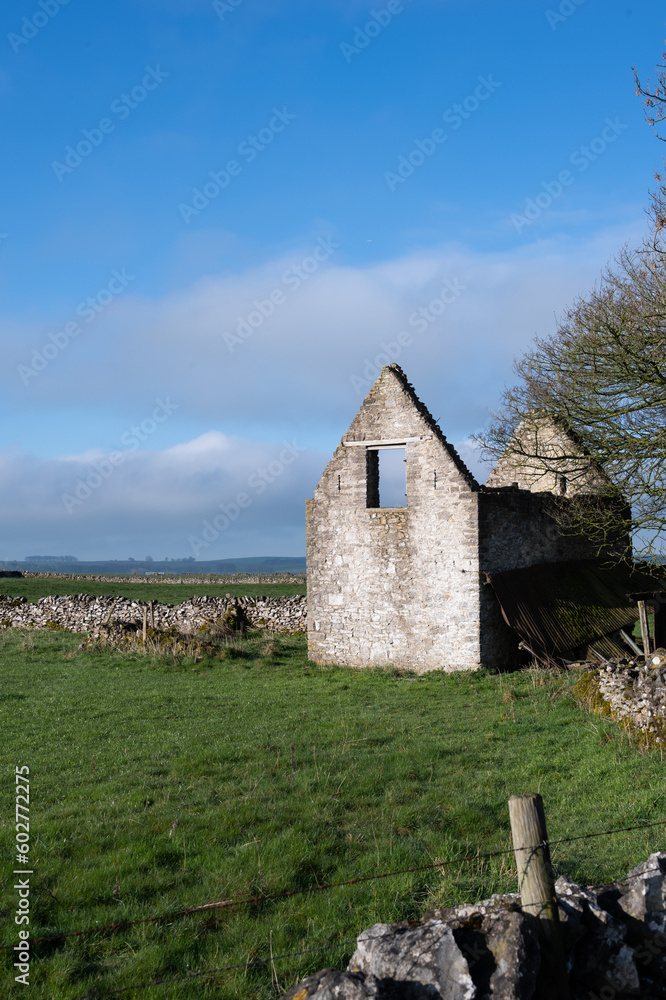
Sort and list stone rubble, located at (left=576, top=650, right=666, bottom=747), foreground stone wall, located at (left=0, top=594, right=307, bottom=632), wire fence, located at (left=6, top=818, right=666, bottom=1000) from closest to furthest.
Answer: wire fence, located at (left=6, top=818, right=666, bottom=1000), stone rubble, located at (left=576, top=650, right=666, bottom=747), foreground stone wall, located at (left=0, top=594, right=307, bottom=632)

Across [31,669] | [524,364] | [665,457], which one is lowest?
[31,669]

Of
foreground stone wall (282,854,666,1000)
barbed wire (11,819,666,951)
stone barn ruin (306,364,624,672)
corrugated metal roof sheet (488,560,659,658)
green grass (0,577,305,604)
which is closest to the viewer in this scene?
foreground stone wall (282,854,666,1000)

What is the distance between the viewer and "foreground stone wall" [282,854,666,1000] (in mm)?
3963

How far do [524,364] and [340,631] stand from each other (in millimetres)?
8725

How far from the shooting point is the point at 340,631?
18125 mm

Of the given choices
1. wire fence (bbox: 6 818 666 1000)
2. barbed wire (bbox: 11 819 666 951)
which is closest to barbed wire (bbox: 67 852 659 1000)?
wire fence (bbox: 6 818 666 1000)

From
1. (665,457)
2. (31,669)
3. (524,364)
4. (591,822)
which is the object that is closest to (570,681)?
(665,457)

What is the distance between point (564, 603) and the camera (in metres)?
18.2

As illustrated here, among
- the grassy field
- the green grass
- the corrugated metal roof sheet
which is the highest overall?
the corrugated metal roof sheet

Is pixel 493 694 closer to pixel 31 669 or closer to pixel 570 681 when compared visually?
pixel 570 681

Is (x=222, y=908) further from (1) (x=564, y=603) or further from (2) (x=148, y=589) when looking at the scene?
(2) (x=148, y=589)

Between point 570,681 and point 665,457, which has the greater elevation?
point 665,457

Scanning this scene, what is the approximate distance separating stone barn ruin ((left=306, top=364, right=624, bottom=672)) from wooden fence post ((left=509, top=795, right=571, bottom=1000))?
12019mm

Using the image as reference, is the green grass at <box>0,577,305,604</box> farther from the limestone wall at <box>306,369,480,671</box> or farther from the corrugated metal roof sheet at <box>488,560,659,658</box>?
the corrugated metal roof sheet at <box>488,560,659,658</box>
